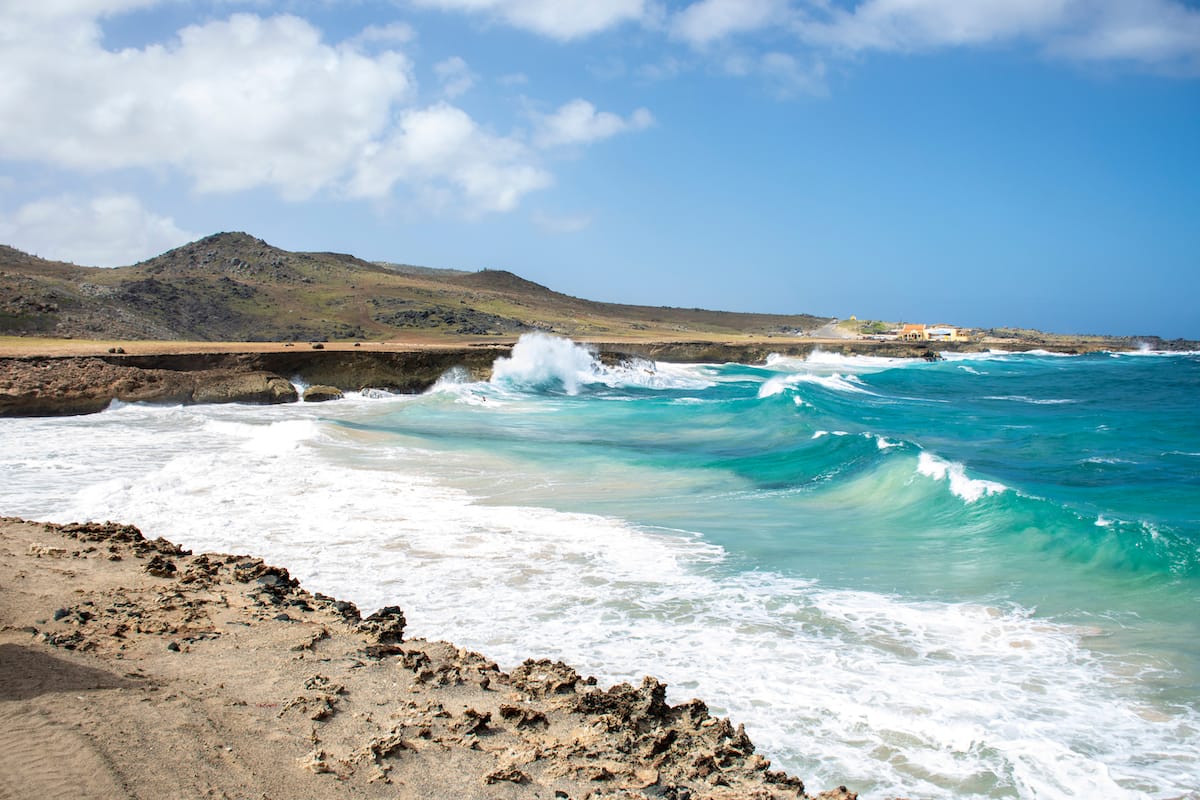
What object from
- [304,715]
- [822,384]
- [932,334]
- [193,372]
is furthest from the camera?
[932,334]

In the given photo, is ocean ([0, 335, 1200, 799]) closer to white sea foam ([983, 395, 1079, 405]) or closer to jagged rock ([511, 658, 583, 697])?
jagged rock ([511, 658, 583, 697])

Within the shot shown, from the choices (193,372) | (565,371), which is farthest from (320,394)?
(565,371)

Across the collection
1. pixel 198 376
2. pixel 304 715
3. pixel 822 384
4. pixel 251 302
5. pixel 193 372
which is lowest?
pixel 304 715

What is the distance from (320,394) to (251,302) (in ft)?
126

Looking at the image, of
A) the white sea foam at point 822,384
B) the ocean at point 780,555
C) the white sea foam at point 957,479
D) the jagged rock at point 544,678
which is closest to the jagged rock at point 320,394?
the ocean at point 780,555

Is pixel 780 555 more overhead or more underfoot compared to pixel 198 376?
more underfoot

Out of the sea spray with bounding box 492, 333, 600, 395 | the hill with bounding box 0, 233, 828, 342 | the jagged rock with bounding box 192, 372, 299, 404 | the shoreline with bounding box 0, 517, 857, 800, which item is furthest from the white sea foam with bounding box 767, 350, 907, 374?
the shoreline with bounding box 0, 517, 857, 800

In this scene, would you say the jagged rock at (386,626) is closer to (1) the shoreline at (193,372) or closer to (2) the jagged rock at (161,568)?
(2) the jagged rock at (161,568)

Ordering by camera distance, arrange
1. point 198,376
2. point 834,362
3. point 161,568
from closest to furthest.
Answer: point 161,568, point 198,376, point 834,362

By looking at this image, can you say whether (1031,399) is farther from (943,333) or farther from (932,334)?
(943,333)

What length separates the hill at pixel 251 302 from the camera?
138ft

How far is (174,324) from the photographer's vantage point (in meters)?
50.3

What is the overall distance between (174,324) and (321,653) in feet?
167

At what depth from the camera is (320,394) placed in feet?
88.6
